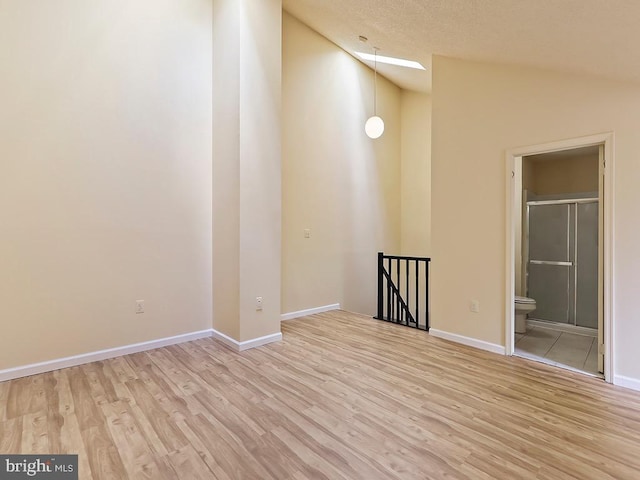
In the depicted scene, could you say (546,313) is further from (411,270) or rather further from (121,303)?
(121,303)

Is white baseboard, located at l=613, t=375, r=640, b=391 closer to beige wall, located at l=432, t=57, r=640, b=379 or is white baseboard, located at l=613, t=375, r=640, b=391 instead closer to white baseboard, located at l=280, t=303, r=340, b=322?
beige wall, located at l=432, t=57, r=640, b=379

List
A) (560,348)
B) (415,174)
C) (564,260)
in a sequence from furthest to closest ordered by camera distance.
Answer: (415,174) < (564,260) < (560,348)

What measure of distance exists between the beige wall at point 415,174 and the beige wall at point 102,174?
148 inches

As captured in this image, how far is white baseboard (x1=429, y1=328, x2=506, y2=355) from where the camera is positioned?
128 inches

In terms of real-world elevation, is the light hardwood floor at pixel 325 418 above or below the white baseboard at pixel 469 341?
below

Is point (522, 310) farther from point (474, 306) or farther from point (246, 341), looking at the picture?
point (246, 341)

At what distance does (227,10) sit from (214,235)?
7.90 feet

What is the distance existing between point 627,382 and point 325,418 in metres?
2.42

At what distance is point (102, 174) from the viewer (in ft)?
9.89

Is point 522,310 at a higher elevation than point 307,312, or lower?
higher

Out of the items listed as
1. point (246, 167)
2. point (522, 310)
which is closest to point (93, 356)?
point (246, 167)

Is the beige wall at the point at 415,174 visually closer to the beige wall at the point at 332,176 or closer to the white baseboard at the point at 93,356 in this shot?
the beige wall at the point at 332,176

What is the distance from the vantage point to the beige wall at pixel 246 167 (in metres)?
3.28

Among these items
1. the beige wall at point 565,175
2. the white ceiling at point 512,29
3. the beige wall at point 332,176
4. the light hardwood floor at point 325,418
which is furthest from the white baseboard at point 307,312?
the beige wall at point 565,175
